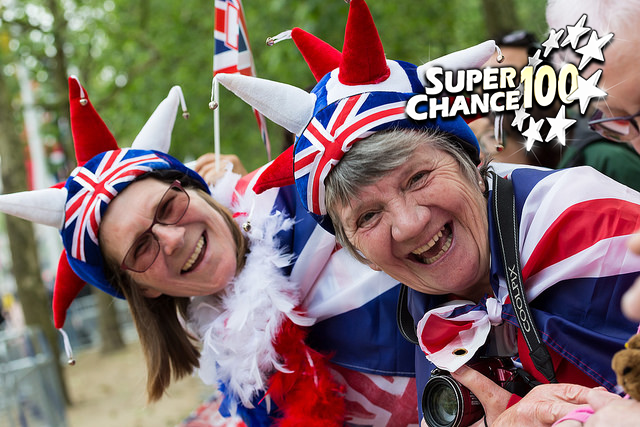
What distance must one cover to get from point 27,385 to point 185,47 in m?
5.62

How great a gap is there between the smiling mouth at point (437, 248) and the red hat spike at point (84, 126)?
165 centimetres

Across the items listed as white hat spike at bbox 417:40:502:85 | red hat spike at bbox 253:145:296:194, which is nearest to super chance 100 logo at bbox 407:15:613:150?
white hat spike at bbox 417:40:502:85

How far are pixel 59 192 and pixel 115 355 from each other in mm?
10884

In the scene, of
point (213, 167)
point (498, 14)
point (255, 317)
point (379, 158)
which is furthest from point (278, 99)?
point (498, 14)

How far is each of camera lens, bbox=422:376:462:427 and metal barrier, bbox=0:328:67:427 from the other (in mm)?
4970

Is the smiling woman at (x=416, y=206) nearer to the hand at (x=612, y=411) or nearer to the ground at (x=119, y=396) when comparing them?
the hand at (x=612, y=411)

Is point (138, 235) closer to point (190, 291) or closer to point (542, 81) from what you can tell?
point (190, 291)

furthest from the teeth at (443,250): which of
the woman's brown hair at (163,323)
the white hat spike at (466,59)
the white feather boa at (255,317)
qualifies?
the woman's brown hair at (163,323)

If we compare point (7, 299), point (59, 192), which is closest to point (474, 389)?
point (59, 192)

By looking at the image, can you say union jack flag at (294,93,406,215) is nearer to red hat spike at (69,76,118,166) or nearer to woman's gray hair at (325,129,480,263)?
woman's gray hair at (325,129,480,263)

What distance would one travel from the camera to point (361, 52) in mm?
1899

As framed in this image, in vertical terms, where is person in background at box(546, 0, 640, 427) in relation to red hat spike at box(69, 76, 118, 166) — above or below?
above

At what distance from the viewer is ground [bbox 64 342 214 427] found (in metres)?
8.29

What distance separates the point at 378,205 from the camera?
1.85m
